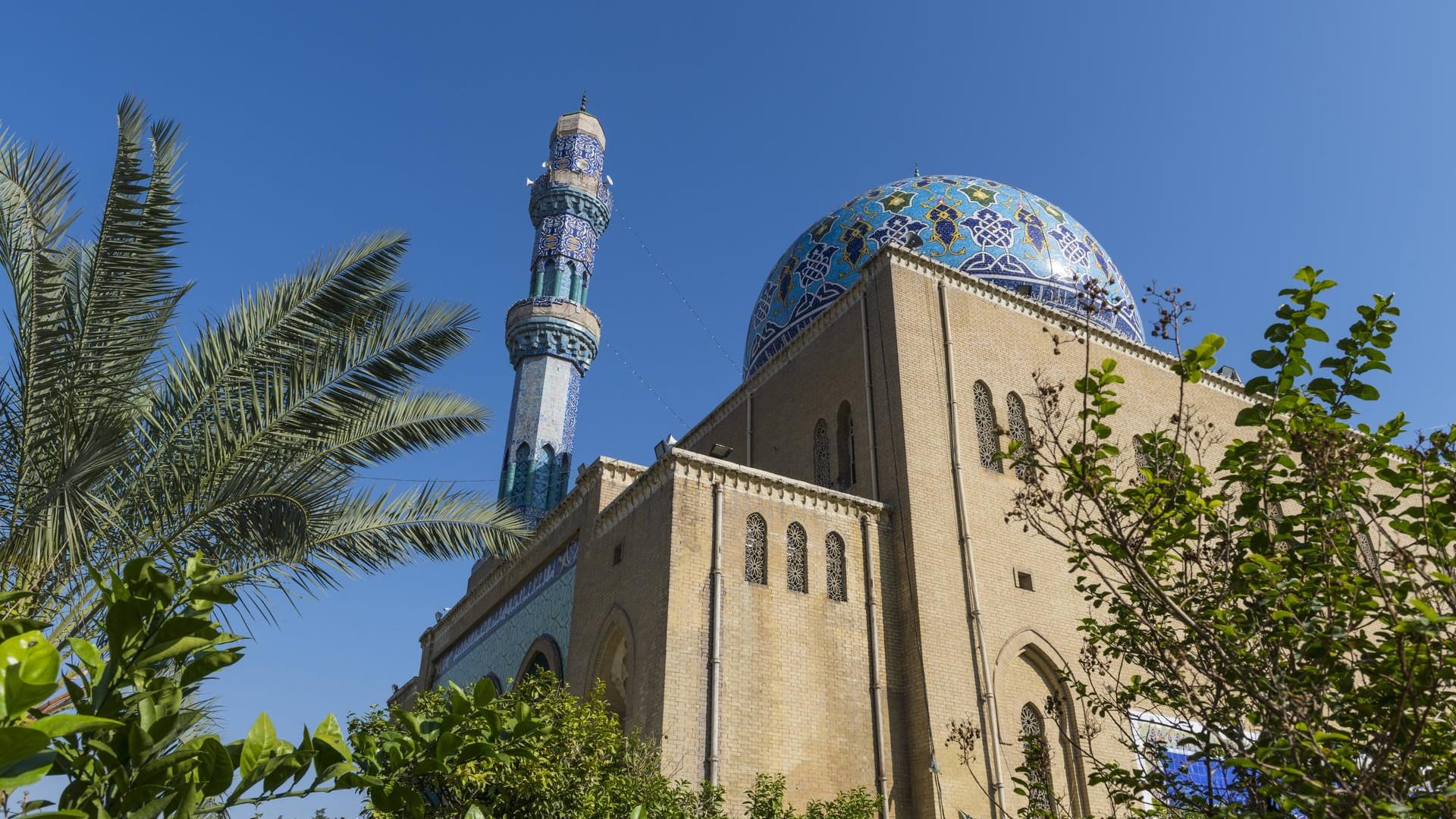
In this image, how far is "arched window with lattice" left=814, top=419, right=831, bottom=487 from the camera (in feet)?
41.5

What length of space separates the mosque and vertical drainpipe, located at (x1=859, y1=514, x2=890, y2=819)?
3 cm

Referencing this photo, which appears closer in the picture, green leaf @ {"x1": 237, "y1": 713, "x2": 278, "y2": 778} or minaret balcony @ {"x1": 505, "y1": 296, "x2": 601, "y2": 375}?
green leaf @ {"x1": 237, "y1": 713, "x2": 278, "y2": 778}

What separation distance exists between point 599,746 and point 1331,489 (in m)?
4.50

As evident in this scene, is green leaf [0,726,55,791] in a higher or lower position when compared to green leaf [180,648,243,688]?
lower

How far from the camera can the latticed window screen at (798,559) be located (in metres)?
10.3

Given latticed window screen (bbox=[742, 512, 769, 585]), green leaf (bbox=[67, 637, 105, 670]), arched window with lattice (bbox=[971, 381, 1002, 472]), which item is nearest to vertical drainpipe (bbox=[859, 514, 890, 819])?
latticed window screen (bbox=[742, 512, 769, 585])

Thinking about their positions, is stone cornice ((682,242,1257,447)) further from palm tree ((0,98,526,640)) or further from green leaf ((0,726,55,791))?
green leaf ((0,726,55,791))

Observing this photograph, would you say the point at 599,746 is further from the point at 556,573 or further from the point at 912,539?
the point at 556,573

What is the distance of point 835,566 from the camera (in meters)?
10.6

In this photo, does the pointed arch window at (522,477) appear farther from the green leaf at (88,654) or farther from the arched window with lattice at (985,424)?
the green leaf at (88,654)

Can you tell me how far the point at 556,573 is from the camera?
1273 cm

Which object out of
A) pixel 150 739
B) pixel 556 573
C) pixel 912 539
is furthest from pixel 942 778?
pixel 150 739

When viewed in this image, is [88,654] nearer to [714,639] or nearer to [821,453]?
[714,639]

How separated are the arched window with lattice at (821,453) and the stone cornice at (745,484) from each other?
1657mm
